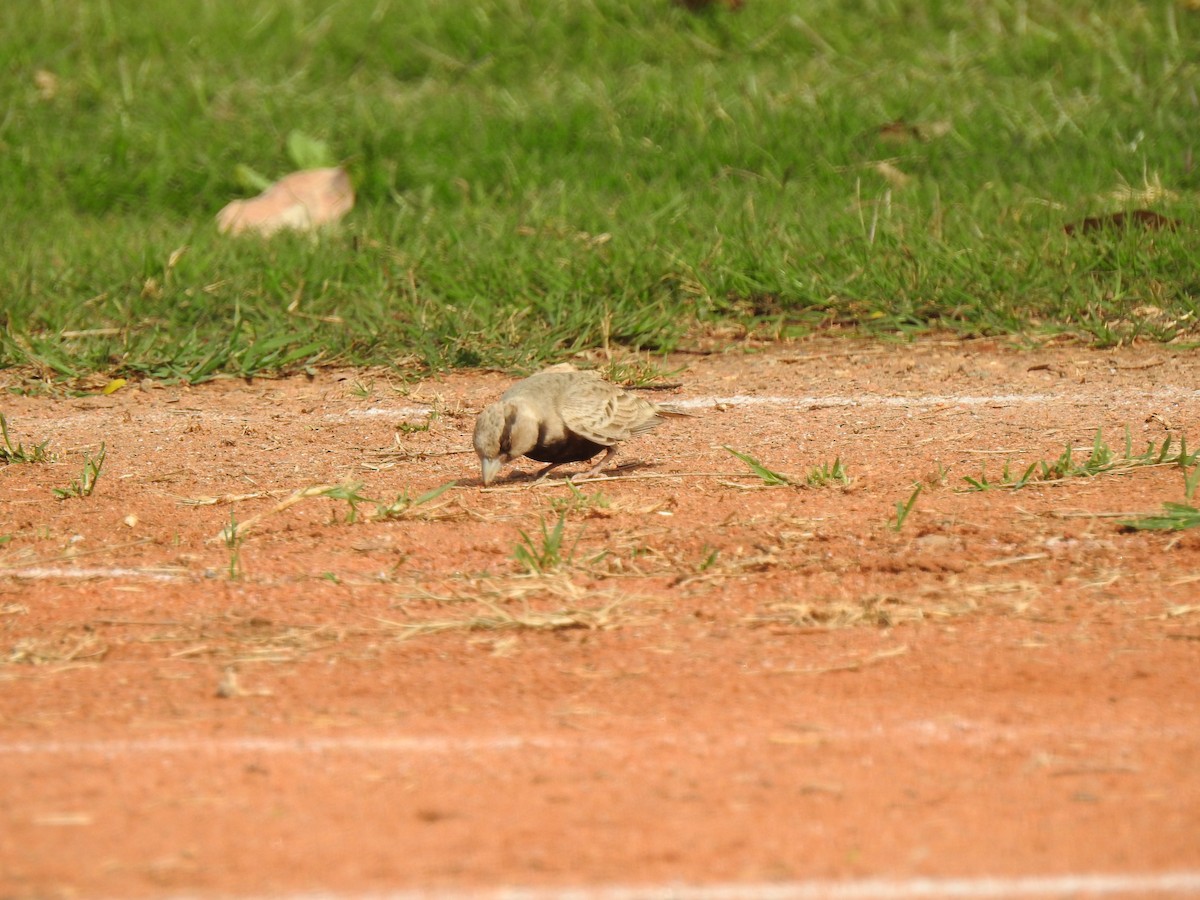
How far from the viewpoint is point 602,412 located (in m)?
5.62

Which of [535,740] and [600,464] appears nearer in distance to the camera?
[535,740]

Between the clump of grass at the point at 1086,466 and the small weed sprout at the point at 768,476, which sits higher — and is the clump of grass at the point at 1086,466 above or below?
above

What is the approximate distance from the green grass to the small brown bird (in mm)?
1471

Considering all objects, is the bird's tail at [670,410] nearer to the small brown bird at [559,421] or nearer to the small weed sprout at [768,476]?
the small brown bird at [559,421]

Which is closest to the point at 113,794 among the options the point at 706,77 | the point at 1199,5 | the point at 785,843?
the point at 785,843

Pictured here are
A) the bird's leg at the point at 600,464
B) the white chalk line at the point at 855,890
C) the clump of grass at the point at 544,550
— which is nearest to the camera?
the white chalk line at the point at 855,890

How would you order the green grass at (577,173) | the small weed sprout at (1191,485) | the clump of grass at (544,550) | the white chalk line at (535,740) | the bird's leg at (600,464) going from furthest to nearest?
the green grass at (577,173)
the bird's leg at (600,464)
the small weed sprout at (1191,485)
the clump of grass at (544,550)
the white chalk line at (535,740)

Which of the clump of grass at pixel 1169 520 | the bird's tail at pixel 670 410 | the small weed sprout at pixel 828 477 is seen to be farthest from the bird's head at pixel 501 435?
the clump of grass at pixel 1169 520

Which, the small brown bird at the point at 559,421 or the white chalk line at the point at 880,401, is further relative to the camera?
the white chalk line at the point at 880,401

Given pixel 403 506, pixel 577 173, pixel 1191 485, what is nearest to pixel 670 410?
pixel 403 506

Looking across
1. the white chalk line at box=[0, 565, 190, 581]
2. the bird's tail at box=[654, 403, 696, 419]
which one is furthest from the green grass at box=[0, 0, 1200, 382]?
the white chalk line at box=[0, 565, 190, 581]

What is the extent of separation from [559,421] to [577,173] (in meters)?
4.36

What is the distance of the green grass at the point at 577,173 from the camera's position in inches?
294

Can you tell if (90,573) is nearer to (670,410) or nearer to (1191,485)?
(670,410)
